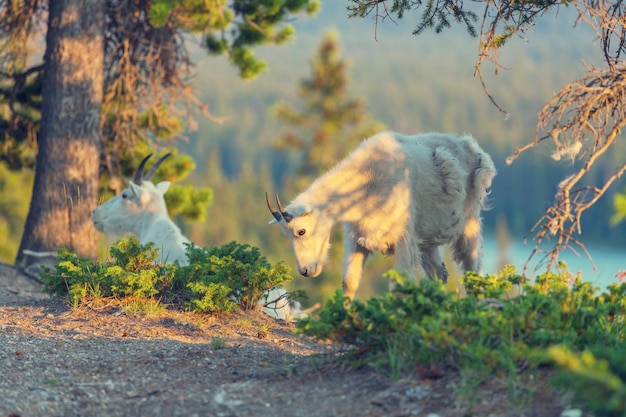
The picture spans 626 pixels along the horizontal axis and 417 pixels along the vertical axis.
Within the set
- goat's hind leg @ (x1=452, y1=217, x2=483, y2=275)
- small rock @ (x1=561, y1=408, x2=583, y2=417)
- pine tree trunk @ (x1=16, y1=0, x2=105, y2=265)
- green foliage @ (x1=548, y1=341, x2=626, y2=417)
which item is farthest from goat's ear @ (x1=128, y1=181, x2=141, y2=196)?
green foliage @ (x1=548, y1=341, x2=626, y2=417)

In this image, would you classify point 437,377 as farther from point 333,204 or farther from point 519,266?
point 333,204

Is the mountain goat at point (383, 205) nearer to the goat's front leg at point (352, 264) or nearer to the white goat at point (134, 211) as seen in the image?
the goat's front leg at point (352, 264)

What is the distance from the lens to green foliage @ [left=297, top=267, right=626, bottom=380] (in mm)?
4609

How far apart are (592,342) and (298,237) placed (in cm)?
348

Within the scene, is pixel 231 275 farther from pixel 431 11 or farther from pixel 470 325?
pixel 470 325

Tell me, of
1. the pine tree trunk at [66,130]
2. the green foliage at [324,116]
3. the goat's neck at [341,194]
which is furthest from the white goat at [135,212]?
the green foliage at [324,116]

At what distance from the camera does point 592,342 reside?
16.0ft

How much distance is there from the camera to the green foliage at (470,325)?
4.61 m

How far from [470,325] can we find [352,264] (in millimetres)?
3606

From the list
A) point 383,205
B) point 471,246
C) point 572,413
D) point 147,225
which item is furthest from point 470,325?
point 147,225

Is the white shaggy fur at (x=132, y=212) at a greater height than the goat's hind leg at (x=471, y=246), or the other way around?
the white shaggy fur at (x=132, y=212)

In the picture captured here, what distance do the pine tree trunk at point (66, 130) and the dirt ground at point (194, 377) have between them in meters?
4.50

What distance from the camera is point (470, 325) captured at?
475 centimetres

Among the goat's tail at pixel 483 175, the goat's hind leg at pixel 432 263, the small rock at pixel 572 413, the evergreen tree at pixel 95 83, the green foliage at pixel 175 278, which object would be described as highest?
the evergreen tree at pixel 95 83
